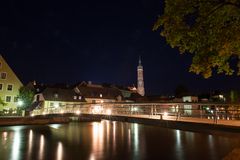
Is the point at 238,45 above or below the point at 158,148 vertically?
above

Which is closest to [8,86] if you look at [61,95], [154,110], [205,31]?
[61,95]

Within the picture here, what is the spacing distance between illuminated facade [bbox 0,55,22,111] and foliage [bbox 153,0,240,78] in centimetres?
5040

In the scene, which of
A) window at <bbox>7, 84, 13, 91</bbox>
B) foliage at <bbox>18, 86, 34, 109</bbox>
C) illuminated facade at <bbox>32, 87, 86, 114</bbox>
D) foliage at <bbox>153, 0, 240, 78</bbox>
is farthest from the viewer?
illuminated facade at <bbox>32, 87, 86, 114</bbox>

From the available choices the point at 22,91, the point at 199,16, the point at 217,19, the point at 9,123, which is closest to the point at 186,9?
the point at 199,16

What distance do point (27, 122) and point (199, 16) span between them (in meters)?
32.2

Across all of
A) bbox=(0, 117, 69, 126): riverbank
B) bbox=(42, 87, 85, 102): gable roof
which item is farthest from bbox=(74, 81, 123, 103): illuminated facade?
bbox=(0, 117, 69, 126): riverbank

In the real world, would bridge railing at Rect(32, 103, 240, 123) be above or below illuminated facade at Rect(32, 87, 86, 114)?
below

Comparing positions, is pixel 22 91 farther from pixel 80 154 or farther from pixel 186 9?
pixel 186 9

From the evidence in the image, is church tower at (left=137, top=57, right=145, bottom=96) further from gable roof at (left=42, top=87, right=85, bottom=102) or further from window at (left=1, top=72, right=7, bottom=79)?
window at (left=1, top=72, right=7, bottom=79)

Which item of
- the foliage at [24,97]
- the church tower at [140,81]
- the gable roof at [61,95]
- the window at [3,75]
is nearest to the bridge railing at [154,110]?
the foliage at [24,97]

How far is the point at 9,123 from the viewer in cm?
3397

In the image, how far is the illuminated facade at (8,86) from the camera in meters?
52.9

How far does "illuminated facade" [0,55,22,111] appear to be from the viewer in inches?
2082

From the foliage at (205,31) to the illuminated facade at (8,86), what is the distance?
50.4m
